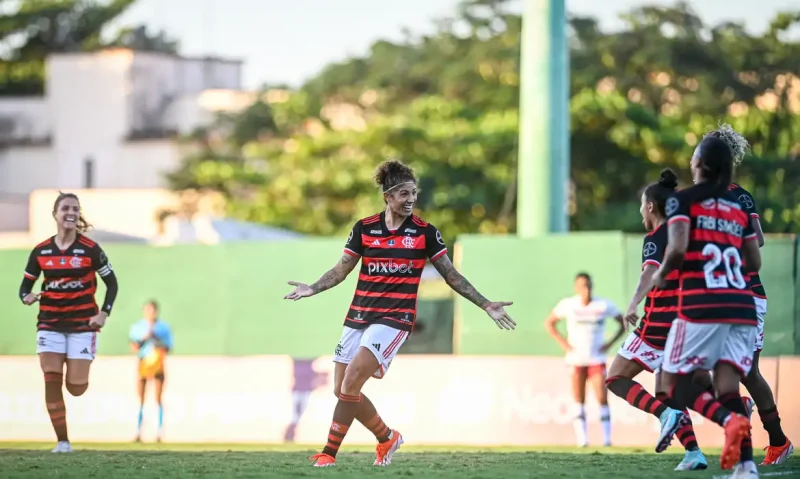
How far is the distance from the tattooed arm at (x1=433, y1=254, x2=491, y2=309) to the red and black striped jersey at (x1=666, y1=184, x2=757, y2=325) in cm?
218

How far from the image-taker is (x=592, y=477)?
9516 millimetres

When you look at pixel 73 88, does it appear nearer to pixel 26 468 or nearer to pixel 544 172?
pixel 544 172

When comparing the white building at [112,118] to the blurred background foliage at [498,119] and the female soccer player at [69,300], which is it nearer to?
the blurred background foliage at [498,119]

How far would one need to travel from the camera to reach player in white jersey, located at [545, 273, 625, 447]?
1723 centimetres

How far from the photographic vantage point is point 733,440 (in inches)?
322

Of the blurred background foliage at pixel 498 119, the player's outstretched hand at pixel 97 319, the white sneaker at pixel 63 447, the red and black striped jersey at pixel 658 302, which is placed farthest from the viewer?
the blurred background foliage at pixel 498 119

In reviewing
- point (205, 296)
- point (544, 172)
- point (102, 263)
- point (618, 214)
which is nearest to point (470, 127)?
point (618, 214)

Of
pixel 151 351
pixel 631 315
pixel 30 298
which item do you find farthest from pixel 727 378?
pixel 151 351

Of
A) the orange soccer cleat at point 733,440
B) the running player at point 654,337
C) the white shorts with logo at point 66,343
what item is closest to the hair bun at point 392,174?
the running player at point 654,337

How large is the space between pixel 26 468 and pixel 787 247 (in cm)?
1180

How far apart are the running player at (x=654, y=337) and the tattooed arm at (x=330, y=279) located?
6.88ft

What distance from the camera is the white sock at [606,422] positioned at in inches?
676

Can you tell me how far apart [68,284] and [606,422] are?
7.28 meters

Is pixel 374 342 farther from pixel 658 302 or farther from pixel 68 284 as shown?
pixel 68 284
